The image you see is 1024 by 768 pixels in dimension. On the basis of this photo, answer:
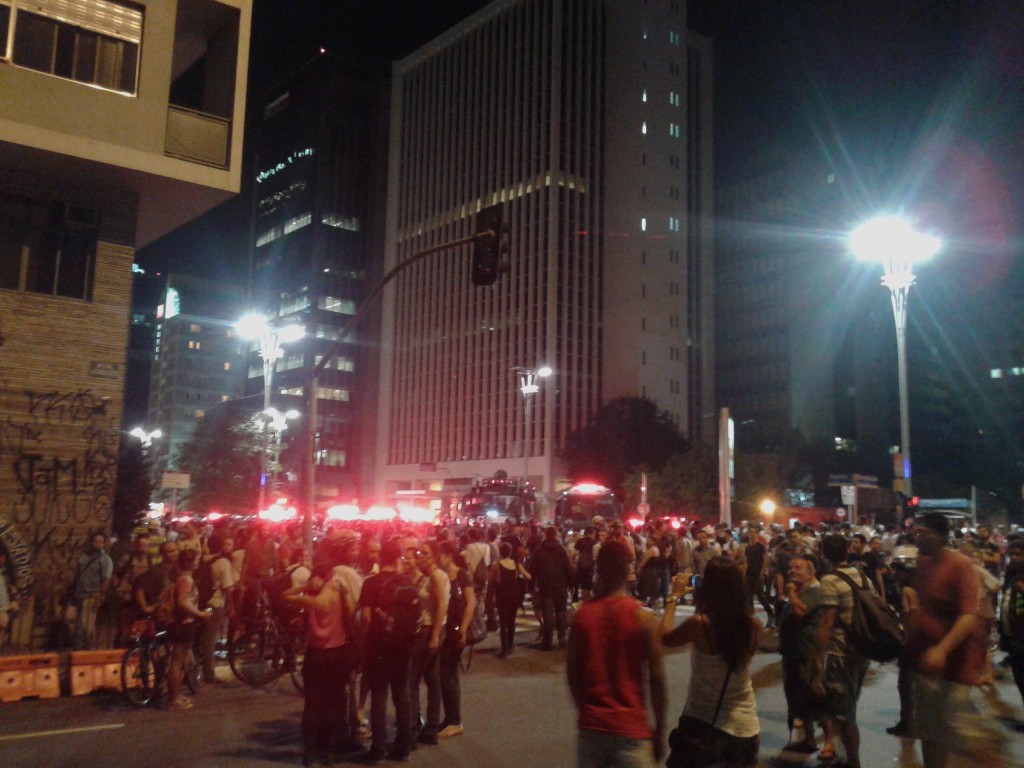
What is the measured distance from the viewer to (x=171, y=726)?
874cm

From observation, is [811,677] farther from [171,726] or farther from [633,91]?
[633,91]

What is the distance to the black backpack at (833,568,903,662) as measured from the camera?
672 cm

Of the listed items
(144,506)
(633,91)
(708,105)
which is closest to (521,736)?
(144,506)

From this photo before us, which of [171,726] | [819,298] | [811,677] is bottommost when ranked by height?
[171,726]

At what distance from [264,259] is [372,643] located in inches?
4671

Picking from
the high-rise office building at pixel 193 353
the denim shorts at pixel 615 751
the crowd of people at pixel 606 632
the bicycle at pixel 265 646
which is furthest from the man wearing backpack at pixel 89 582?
the high-rise office building at pixel 193 353

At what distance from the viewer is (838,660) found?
703 centimetres

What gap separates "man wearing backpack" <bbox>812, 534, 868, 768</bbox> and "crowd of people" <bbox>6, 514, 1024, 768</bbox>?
17 millimetres

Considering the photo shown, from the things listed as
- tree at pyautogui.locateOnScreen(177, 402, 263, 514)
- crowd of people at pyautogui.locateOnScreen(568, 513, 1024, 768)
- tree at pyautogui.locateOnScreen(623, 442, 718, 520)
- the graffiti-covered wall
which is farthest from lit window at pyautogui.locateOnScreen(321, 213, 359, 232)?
crowd of people at pyautogui.locateOnScreen(568, 513, 1024, 768)

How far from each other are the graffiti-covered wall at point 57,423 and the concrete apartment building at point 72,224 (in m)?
0.02

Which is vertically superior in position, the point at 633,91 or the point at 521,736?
the point at 633,91

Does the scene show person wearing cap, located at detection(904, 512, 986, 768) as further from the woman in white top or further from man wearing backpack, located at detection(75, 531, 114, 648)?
man wearing backpack, located at detection(75, 531, 114, 648)

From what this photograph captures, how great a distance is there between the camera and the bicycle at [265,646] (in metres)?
10.7

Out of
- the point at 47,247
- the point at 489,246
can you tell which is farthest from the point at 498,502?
the point at 489,246
